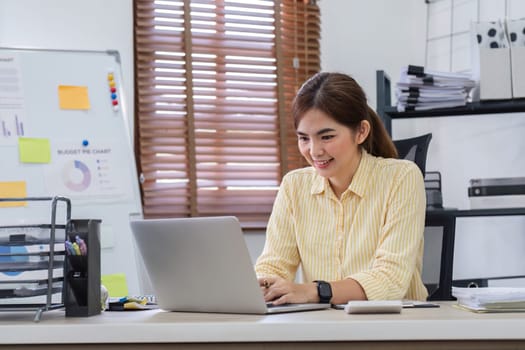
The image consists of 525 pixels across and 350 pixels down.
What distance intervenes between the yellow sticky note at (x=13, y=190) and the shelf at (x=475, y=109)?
56.5 inches

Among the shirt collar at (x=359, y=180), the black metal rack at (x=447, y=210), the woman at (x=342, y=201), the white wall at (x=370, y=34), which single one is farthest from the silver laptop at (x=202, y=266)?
the white wall at (x=370, y=34)

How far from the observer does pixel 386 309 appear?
138 centimetres

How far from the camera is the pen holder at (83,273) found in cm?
152

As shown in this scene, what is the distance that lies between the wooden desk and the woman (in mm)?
686

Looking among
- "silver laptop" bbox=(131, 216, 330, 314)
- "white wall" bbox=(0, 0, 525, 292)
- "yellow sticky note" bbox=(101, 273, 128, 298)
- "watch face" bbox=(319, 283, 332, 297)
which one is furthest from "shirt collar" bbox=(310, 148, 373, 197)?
"yellow sticky note" bbox=(101, 273, 128, 298)

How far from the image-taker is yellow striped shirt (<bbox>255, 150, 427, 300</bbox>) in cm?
196

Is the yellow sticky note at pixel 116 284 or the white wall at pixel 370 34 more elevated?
the white wall at pixel 370 34

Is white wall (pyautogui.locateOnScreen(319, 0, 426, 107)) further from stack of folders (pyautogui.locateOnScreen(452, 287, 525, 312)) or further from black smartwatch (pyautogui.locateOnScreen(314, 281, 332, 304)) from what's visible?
stack of folders (pyautogui.locateOnScreen(452, 287, 525, 312))

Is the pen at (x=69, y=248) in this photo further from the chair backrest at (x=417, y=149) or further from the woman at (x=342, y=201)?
the chair backrest at (x=417, y=149)

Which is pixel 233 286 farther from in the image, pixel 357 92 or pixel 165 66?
pixel 165 66

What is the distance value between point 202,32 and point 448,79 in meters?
1.25

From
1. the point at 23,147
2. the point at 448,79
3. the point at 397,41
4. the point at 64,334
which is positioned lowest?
the point at 64,334

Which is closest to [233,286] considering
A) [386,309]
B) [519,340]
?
[386,309]

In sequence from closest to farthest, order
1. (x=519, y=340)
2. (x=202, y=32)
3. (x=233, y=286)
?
(x=519, y=340)
(x=233, y=286)
(x=202, y=32)
